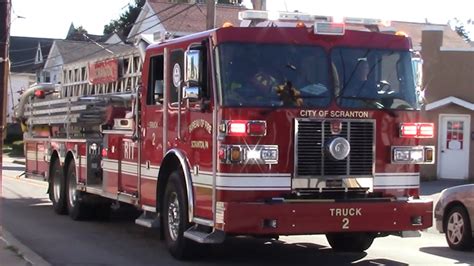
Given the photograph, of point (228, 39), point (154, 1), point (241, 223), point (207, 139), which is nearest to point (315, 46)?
point (228, 39)

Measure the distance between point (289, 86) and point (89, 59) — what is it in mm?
7206

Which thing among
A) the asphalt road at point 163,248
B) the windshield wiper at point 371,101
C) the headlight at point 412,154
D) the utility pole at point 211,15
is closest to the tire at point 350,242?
the asphalt road at point 163,248

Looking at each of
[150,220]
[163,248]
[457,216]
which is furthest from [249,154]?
[457,216]

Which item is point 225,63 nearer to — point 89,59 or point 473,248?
point 473,248

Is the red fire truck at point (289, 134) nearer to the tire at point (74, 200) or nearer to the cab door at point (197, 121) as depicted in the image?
the cab door at point (197, 121)

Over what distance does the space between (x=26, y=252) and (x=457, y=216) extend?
5.99m

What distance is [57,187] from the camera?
14852 mm

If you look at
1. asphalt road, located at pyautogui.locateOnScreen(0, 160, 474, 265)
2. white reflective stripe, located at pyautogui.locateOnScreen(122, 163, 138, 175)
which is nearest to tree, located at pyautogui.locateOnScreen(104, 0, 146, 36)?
asphalt road, located at pyautogui.locateOnScreen(0, 160, 474, 265)

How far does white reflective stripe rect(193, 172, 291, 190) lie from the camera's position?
27.0 feet

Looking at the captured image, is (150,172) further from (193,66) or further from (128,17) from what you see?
(128,17)

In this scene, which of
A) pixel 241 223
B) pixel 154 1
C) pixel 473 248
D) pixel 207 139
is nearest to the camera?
pixel 241 223

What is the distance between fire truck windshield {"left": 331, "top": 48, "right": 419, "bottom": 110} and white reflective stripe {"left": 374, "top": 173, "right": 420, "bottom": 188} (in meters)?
0.79

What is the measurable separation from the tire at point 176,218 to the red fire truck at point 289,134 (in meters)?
0.02

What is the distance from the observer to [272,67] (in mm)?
8539
